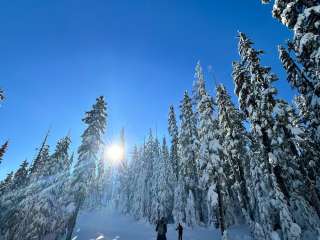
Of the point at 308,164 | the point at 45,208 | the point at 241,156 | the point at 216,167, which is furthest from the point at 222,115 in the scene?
the point at 45,208

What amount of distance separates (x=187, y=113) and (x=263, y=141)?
22812mm

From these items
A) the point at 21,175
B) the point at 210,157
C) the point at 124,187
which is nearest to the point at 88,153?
the point at 210,157

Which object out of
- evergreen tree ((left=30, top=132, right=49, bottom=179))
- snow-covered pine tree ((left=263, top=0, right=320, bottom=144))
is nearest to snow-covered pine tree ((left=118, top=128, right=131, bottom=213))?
evergreen tree ((left=30, top=132, right=49, bottom=179))

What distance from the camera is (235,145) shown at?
32.1 meters

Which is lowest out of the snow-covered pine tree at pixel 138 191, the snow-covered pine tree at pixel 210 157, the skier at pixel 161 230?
the skier at pixel 161 230

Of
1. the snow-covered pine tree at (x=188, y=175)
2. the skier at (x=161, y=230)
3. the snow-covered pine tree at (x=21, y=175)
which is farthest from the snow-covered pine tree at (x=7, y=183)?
the skier at (x=161, y=230)

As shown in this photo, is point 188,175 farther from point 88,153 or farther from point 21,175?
point 21,175

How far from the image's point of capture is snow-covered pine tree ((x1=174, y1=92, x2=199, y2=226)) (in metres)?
37.6

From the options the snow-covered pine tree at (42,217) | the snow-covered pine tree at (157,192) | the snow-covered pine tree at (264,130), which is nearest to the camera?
the snow-covered pine tree at (264,130)

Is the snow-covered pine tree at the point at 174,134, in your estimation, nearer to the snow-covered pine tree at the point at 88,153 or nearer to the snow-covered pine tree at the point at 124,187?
the snow-covered pine tree at the point at 88,153

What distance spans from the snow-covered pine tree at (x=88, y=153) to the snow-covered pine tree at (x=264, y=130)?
684 inches

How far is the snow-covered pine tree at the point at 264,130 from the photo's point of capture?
18600mm

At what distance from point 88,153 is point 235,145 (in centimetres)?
1722

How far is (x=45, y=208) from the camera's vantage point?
2947cm
